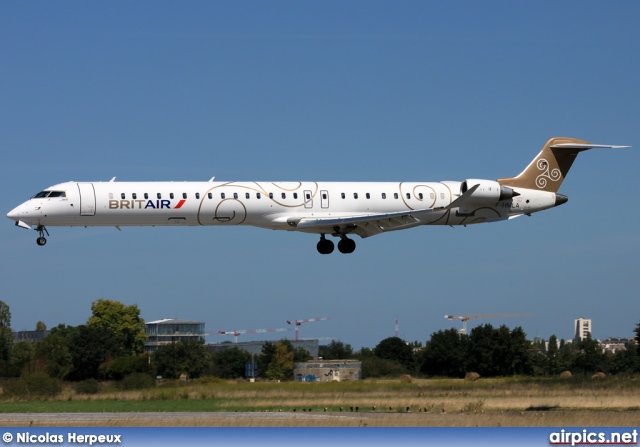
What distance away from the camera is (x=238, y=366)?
60438mm

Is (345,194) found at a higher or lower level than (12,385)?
higher

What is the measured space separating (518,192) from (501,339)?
994 cm

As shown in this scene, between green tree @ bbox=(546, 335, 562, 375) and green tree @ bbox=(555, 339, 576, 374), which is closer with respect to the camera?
green tree @ bbox=(546, 335, 562, 375)

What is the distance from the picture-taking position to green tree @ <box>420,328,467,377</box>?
52.4 metres

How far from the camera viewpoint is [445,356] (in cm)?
5350

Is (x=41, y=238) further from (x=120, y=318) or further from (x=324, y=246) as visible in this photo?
(x=120, y=318)

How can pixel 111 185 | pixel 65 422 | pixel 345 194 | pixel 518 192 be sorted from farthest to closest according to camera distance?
pixel 518 192
pixel 345 194
pixel 111 185
pixel 65 422

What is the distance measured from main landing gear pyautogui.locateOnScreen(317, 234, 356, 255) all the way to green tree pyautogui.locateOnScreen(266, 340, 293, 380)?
9.88 m

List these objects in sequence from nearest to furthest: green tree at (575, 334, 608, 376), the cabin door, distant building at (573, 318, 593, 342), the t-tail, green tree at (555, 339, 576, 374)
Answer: the cabin door
the t-tail
green tree at (555, 339, 576, 374)
green tree at (575, 334, 608, 376)
distant building at (573, 318, 593, 342)

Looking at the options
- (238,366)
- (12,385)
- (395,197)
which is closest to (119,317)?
(238,366)

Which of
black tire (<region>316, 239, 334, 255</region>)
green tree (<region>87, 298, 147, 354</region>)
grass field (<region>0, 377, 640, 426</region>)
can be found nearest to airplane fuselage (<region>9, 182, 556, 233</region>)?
black tire (<region>316, 239, 334, 255</region>)

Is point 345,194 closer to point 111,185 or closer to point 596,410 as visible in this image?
point 111,185

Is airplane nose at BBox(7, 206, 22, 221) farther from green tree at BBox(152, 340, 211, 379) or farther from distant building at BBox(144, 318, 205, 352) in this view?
distant building at BBox(144, 318, 205, 352)

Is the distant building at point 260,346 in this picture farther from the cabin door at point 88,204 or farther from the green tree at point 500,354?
the cabin door at point 88,204
